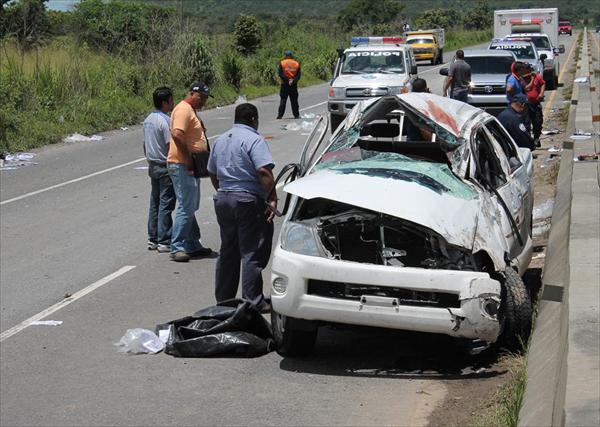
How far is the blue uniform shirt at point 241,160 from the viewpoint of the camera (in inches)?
329

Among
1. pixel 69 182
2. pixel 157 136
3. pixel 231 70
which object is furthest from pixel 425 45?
pixel 157 136

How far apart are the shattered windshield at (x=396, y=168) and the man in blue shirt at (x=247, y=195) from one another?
Result: 502mm

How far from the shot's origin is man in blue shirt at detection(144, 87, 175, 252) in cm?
1134

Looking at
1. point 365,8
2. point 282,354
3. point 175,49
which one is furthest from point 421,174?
point 365,8

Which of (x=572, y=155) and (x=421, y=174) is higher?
(x=421, y=174)

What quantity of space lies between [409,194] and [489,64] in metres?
18.3

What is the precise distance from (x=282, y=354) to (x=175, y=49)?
27.6 metres

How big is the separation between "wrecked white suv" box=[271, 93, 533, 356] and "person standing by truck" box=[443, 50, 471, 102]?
1298cm

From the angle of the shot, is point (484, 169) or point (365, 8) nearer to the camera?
point (484, 169)

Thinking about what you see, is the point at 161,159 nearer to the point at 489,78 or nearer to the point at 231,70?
the point at 489,78

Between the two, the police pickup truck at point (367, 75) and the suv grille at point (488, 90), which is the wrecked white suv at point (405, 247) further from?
the suv grille at point (488, 90)

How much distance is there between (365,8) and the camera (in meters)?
115

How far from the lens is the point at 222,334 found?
7.90 meters

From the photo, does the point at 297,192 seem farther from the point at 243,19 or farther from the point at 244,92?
the point at 243,19
